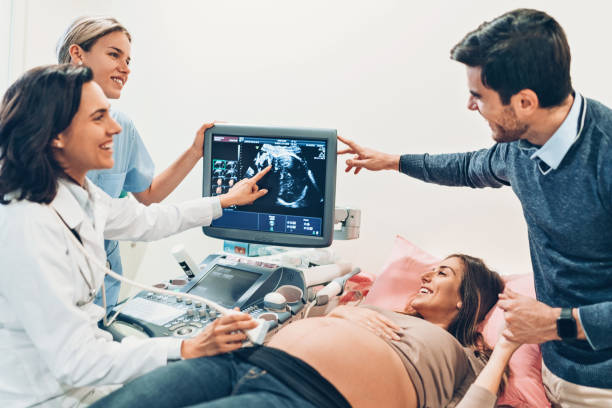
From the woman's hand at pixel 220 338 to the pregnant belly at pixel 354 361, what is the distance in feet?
0.51

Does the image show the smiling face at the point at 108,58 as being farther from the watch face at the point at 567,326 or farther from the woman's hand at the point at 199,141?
the watch face at the point at 567,326

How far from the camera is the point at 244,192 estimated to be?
5.44 ft

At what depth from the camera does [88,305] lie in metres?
1.15

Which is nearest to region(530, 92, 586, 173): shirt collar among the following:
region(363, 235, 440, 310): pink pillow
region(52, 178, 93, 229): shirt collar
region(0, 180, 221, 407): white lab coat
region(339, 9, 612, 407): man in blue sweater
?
region(339, 9, 612, 407): man in blue sweater

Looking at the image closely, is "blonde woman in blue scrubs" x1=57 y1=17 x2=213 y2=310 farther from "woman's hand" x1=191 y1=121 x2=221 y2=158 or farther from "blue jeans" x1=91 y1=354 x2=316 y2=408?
"blue jeans" x1=91 y1=354 x2=316 y2=408

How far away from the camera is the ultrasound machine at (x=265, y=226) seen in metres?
1.54

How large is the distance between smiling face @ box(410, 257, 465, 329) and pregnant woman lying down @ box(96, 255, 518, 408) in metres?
0.10

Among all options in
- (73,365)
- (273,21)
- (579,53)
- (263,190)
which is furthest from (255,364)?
(273,21)

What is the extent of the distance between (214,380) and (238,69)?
1.70 meters

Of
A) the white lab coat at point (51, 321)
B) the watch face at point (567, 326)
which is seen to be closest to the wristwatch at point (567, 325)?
the watch face at point (567, 326)

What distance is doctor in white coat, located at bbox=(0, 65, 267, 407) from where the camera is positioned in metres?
0.98

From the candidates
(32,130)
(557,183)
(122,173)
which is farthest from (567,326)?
(122,173)

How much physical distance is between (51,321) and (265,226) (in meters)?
0.83

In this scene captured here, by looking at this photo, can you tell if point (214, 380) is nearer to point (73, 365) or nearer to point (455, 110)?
point (73, 365)
